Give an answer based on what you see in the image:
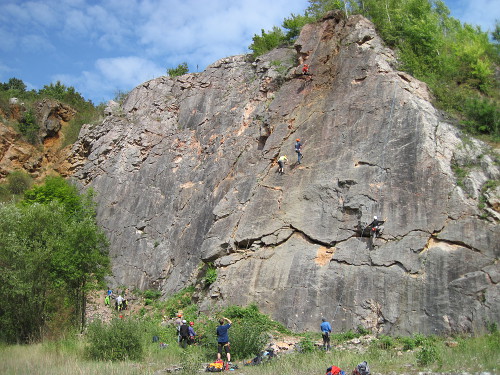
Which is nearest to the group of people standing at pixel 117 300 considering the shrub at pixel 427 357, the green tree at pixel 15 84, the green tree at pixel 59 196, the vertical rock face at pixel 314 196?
the vertical rock face at pixel 314 196

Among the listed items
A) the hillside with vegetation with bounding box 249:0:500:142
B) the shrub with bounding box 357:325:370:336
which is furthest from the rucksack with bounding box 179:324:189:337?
the hillside with vegetation with bounding box 249:0:500:142

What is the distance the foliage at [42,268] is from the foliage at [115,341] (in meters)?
5.46

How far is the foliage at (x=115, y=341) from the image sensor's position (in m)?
15.3

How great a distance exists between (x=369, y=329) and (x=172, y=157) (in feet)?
61.6

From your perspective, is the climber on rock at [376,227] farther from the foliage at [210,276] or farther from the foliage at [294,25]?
the foliage at [294,25]

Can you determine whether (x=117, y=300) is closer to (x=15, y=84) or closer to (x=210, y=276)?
(x=210, y=276)

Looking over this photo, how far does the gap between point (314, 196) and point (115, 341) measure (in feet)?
33.3

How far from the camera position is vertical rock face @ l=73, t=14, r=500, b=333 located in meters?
16.8

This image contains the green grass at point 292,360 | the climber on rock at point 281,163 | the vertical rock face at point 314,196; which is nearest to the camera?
the green grass at point 292,360

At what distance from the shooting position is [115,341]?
50.4ft

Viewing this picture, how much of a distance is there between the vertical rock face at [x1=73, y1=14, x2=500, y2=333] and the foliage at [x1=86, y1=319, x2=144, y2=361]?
4.94 meters

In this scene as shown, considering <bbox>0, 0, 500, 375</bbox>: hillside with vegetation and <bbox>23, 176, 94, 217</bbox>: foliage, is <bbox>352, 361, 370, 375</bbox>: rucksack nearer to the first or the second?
<bbox>0, 0, 500, 375</bbox>: hillside with vegetation

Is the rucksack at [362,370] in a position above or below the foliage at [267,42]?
below

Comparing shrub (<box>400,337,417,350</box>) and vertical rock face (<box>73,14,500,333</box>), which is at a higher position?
vertical rock face (<box>73,14,500,333</box>)
